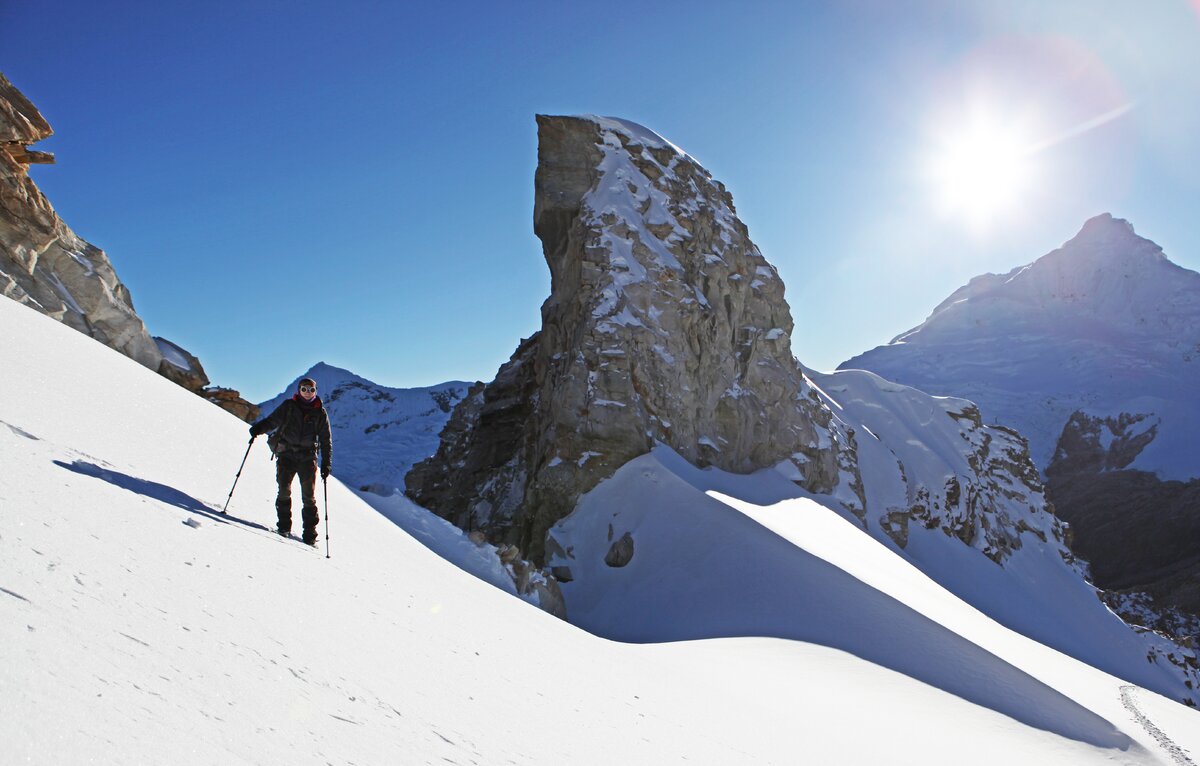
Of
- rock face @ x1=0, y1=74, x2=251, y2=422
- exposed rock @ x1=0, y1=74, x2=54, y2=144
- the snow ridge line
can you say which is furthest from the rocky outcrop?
exposed rock @ x1=0, y1=74, x2=54, y2=144

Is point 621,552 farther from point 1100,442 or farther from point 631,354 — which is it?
point 1100,442

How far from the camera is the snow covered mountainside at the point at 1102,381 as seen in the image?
83.5 m

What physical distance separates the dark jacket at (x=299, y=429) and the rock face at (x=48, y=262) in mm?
9636

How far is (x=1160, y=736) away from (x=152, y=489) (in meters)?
22.7

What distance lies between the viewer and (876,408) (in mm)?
57688

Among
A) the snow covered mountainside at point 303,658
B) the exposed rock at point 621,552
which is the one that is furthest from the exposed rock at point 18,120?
the exposed rock at point 621,552

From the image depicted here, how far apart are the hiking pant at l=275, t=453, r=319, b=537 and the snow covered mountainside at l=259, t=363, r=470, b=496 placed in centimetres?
5917

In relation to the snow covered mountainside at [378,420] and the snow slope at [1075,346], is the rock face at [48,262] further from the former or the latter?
the snow slope at [1075,346]

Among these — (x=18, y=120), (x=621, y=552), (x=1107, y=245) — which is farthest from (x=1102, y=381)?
(x=18, y=120)

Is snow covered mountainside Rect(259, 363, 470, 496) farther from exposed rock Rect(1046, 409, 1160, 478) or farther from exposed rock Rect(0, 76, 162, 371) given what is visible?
exposed rock Rect(1046, 409, 1160, 478)

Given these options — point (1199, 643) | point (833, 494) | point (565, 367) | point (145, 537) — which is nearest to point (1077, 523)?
point (1199, 643)

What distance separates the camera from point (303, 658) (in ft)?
12.6

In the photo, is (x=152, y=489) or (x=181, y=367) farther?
(x=181, y=367)

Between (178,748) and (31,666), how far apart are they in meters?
0.59
